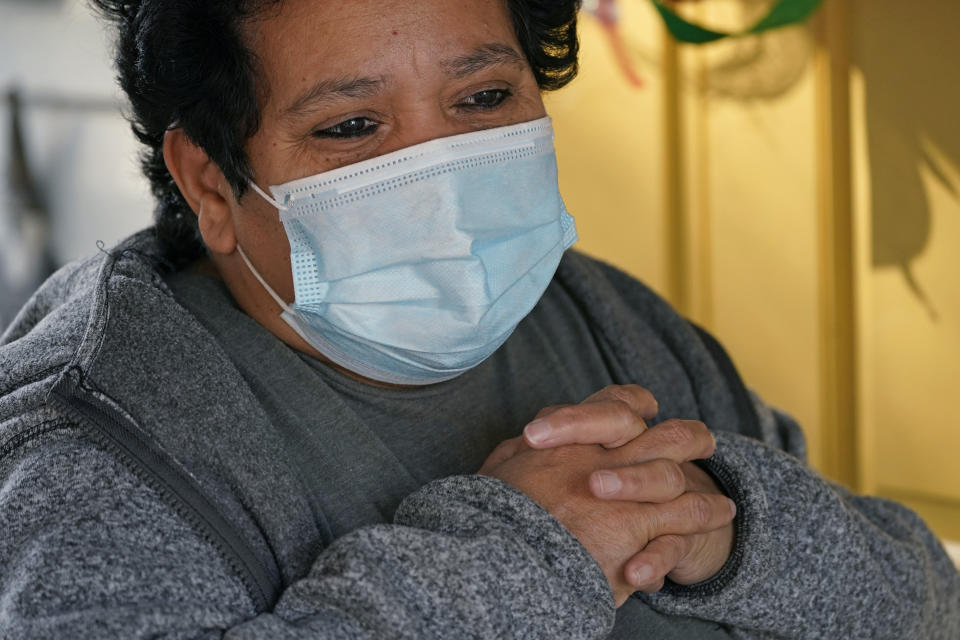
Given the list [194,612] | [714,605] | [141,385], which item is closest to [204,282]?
[141,385]

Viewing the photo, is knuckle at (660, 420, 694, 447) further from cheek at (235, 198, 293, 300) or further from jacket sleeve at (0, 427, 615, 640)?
cheek at (235, 198, 293, 300)

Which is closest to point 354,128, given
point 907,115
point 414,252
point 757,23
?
point 414,252

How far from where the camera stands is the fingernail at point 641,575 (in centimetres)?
95

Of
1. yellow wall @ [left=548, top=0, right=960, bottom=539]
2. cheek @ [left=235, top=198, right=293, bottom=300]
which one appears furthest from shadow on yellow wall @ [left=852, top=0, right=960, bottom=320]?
cheek @ [left=235, top=198, right=293, bottom=300]

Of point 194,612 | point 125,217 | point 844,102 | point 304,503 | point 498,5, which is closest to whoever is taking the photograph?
point 194,612

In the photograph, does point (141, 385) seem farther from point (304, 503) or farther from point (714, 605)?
point (714, 605)

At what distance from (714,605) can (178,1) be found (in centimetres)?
79

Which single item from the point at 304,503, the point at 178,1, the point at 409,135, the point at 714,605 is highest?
the point at 178,1

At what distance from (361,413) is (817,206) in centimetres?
123

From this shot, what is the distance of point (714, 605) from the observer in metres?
1.06

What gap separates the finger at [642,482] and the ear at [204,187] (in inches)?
18.1

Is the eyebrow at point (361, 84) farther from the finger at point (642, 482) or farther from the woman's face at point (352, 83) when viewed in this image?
the finger at point (642, 482)

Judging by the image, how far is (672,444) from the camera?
1051 mm

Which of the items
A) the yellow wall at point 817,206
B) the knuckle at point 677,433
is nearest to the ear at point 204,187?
the knuckle at point 677,433
